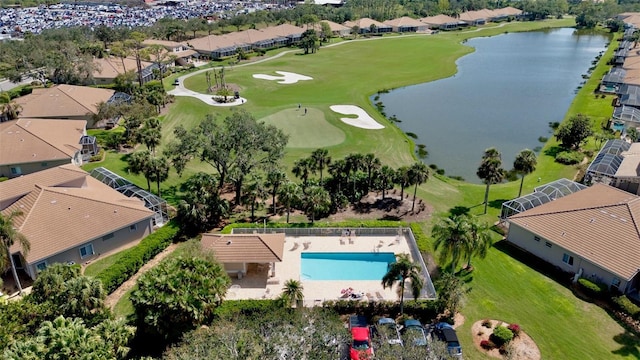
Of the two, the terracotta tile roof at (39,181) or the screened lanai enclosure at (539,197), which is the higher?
the terracotta tile roof at (39,181)

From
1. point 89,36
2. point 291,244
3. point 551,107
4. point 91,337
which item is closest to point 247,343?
point 91,337

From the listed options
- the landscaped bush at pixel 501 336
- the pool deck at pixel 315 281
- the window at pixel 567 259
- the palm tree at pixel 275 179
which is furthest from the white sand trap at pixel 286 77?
the landscaped bush at pixel 501 336

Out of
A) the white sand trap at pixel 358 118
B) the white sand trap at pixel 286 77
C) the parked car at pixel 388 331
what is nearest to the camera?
the parked car at pixel 388 331

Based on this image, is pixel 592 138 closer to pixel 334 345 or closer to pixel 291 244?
pixel 291 244

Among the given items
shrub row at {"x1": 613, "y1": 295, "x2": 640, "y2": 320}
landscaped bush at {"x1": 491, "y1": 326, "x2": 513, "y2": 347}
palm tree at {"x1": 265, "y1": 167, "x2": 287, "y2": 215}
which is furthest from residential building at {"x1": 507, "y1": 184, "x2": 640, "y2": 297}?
palm tree at {"x1": 265, "y1": 167, "x2": 287, "y2": 215}

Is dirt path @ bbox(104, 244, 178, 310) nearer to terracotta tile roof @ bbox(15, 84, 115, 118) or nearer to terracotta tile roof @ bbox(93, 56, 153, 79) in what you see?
terracotta tile roof @ bbox(15, 84, 115, 118)

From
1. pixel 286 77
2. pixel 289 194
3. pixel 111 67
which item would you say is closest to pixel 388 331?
pixel 289 194

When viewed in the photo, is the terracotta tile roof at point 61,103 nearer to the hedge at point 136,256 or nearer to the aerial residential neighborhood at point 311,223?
the aerial residential neighborhood at point 311,223

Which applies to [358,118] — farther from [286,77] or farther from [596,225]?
[596,225]
